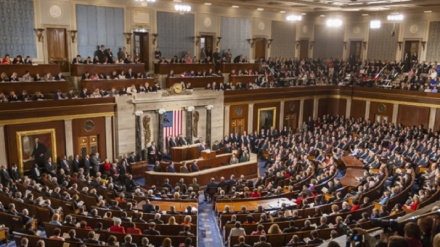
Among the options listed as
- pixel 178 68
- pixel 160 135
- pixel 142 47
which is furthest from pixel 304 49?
pixel 160 135

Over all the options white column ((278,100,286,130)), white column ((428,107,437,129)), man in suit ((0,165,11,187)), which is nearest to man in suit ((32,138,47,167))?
man in suit ((0,165,11,187))

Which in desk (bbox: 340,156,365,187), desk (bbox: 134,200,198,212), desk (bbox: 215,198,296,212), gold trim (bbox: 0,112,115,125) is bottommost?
desk (bbox: 340,156,365,187)

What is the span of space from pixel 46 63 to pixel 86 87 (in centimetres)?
269

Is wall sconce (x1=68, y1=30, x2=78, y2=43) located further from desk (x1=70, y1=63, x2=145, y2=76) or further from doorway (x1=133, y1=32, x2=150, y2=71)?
doorway (x1=133, y1=32, x2=150, y2=71)

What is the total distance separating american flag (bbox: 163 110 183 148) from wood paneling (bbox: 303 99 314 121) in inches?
410

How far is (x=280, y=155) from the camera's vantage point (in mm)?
20422

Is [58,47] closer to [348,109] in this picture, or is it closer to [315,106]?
[315,106]

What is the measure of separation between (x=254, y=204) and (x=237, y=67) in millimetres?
14906

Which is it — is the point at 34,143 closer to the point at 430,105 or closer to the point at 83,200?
the point at 83,200

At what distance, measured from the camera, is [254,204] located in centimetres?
1327

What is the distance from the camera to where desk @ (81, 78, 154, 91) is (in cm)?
1998

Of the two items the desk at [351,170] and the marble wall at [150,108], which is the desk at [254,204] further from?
the marble wall at [150,108]

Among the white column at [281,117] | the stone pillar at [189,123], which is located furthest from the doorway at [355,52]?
the stone pillar at [189,123]

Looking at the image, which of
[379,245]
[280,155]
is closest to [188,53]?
[280,155]
